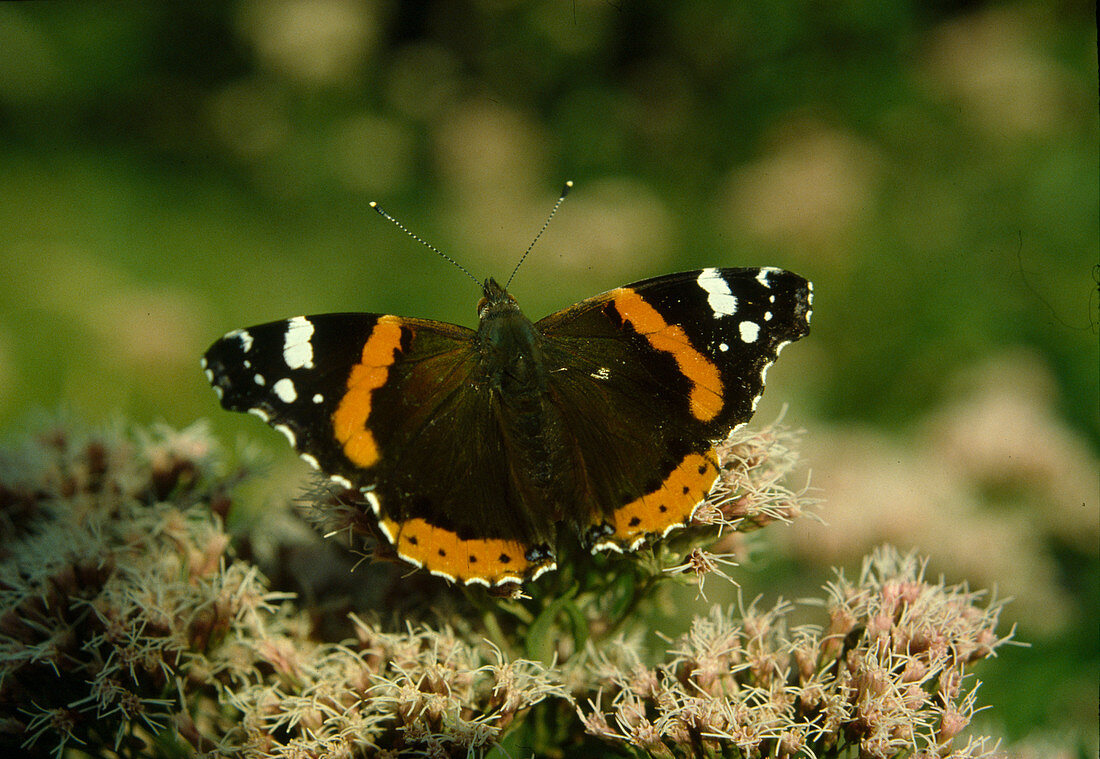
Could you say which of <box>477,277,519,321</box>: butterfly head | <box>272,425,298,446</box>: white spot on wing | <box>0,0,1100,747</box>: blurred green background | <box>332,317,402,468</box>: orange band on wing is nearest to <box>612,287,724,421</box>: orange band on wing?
<box>477,277,519,321</box>: butterfly head

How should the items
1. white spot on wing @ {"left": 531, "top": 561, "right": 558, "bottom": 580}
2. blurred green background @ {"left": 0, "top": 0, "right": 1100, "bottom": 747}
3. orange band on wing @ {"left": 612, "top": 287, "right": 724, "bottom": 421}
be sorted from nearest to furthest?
white spot on wing @ {"left": 531, "top": 561, "right": 558, "bottom": 580}, orange band on wing @ {"left": 612, "top": 287, "right": 724, "bottom": 421}, blurred green background @ {"left": 0, "top": 0, "right": 1100, "bottom": 747}

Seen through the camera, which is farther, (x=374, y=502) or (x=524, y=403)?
(x=524, y=403)

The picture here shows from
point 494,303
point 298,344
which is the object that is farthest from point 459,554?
point 494,303

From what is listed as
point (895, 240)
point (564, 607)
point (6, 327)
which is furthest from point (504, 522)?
point (6, 327)

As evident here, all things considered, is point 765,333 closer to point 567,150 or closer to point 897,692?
point 897,692

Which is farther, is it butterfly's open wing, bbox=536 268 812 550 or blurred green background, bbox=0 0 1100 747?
blurred green background, bbox=0 0 1100 747

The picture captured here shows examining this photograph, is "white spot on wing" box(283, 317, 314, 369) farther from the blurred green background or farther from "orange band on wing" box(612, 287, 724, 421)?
the blurred green background

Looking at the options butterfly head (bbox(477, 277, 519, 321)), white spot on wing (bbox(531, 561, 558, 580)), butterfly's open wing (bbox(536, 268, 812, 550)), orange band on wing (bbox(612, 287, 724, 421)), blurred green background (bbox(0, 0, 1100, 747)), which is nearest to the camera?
white spot on wing (bbox(531, 561, 558, 580))

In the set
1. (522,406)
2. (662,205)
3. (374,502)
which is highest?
(662,205)

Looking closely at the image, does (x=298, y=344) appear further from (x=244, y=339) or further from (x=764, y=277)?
(x=764, y=277)
